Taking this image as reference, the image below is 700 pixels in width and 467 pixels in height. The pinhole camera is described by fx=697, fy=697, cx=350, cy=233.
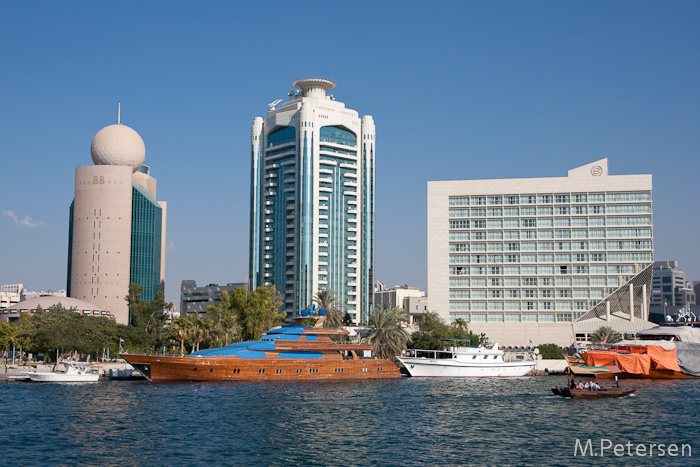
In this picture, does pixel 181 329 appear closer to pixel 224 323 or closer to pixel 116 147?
pixel 224 323

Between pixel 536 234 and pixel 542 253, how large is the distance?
4.59m

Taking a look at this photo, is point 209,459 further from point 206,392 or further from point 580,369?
point 580,369

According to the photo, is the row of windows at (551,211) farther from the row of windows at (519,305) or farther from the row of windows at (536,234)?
the row of windows at (519,305)

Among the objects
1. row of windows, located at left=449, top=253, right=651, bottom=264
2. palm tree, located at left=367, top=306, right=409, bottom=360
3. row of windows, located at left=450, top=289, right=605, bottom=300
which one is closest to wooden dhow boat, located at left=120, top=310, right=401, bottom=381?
palm tree, located at left=367, top=306, right=409, bottom=360

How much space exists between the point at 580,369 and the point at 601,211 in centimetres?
7267

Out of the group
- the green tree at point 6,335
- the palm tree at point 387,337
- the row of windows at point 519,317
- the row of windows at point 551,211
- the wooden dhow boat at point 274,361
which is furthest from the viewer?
Answer: the row of windows at point 519,317

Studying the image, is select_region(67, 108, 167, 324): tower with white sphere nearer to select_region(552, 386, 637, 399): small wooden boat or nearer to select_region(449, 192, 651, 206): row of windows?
select_region(449, 192, 651, 206): row of windows

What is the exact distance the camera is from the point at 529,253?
160 m

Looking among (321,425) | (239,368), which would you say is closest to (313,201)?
(239,368)

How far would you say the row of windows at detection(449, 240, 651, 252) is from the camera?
15488 cm

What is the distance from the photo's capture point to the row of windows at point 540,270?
509 feet

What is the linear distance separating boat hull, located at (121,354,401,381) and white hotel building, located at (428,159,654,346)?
77811mm

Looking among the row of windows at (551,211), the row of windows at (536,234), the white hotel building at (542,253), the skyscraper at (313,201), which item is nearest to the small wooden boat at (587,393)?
the white hotel building at (542,253)

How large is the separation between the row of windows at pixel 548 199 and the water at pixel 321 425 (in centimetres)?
8824
